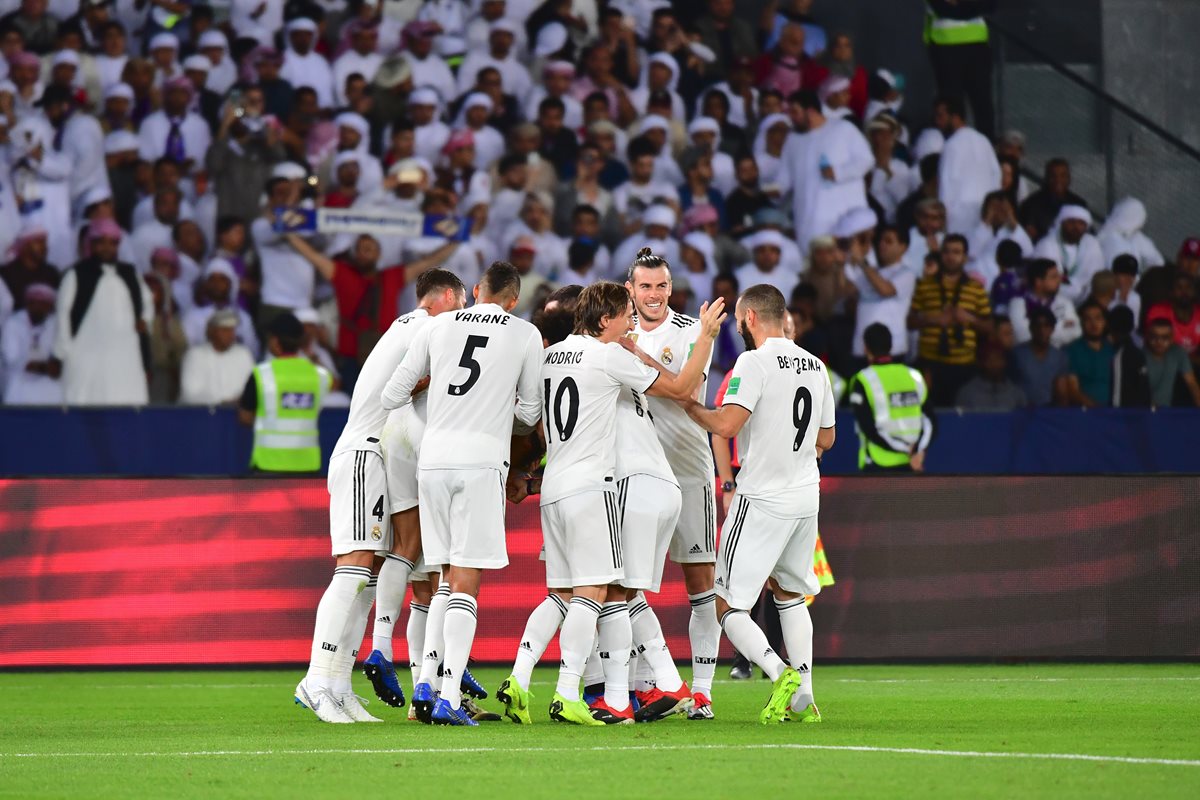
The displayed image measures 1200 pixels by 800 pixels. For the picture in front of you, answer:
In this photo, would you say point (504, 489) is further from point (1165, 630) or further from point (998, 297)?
point (998, 297)

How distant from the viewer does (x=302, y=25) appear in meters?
19.1

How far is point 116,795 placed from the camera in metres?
7.16

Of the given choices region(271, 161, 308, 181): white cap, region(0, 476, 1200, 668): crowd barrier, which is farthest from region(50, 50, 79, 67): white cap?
region(0, 476, 1200, 668): crowd barrier

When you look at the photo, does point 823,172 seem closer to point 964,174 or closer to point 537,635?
point 964,174

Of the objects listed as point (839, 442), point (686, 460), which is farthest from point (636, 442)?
→ point (839, 442)

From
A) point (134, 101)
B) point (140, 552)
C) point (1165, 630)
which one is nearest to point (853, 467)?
point (1165, 630)

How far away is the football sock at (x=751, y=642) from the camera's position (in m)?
9.88

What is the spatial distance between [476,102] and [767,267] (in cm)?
334

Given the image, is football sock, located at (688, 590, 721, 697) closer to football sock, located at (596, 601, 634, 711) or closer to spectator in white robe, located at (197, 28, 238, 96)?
football sock, located at (596, 601, 634, 711)

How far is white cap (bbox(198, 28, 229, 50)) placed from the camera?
739 inches

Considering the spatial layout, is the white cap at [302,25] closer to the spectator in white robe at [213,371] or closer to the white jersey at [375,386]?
the spectator in white robe at [213,371]

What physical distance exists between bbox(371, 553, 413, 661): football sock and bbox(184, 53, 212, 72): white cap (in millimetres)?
9469

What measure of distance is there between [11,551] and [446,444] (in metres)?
5.30

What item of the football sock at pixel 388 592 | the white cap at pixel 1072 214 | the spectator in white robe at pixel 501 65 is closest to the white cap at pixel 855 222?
the white cap at pixel 1072 214
